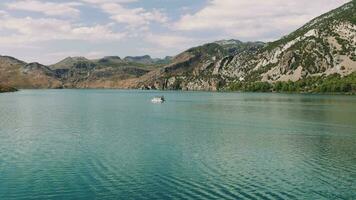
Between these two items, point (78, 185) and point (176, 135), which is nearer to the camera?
point (78, 185)

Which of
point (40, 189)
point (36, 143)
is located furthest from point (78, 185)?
point (36, 143)

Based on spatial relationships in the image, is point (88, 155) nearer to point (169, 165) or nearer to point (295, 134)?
point (169, 165)

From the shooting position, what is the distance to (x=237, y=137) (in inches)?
3342

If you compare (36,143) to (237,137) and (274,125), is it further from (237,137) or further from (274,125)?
(274,125)

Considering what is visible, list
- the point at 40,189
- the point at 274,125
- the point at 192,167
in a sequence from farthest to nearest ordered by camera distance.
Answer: the point at 274,125, the point at 192,167, the point at 40,189

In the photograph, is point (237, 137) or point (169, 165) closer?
point (169, 165)

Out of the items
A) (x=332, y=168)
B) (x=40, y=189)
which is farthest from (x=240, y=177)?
(x=40, y=189)

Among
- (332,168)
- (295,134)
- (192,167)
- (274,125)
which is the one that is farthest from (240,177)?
(274,125)

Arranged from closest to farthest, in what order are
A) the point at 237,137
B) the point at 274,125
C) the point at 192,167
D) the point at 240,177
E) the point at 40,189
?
the point at 40,189
the point at 240,177
the point at 192,167
the point at 237,137
the point at 274,125

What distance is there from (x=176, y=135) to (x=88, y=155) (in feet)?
85.4

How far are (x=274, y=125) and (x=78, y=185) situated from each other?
2673 inches

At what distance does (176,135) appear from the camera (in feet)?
285

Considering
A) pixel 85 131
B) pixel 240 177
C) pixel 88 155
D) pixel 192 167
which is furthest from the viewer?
pixel 85 131

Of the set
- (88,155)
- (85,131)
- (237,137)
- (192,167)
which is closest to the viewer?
(192,167)
